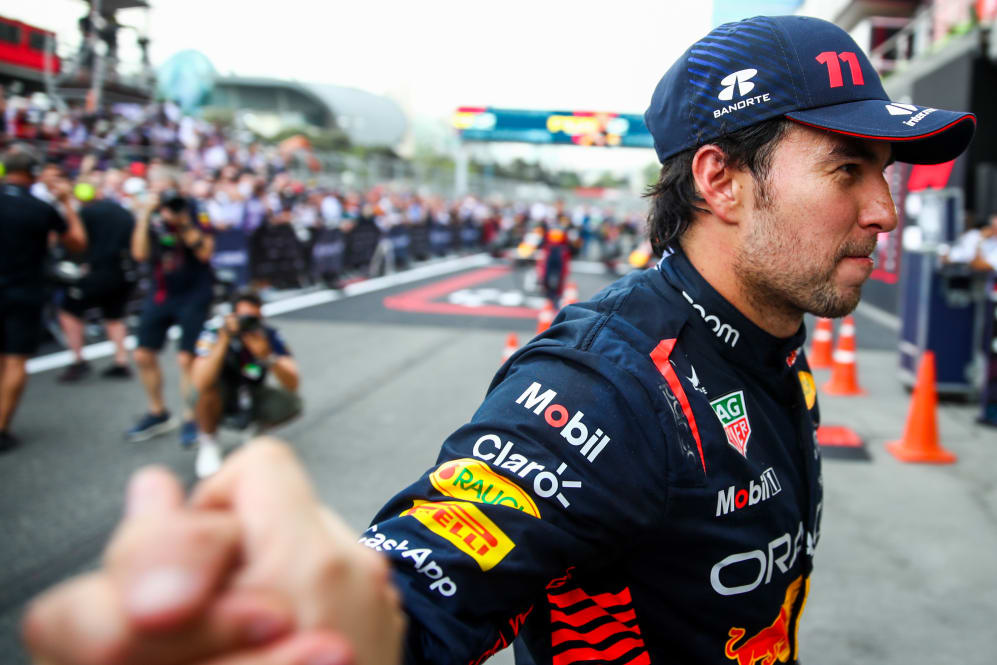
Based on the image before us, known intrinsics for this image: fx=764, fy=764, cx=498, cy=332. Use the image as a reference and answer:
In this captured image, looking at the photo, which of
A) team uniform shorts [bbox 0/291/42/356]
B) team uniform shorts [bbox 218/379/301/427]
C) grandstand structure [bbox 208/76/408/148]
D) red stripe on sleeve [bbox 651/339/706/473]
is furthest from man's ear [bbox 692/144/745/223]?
grandstand structure [bbox 208/76/408/148]

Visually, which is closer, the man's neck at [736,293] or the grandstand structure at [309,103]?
the man's neck at [736,293]

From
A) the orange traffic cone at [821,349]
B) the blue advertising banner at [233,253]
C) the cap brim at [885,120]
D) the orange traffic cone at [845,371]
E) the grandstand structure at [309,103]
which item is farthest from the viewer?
the grandstand structure at [309,103]

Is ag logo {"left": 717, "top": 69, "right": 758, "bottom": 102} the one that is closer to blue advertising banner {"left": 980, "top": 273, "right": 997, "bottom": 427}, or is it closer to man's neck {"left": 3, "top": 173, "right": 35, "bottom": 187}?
man's neck {"left": 3, "top": 173, "right": 35, "bottom": 187}

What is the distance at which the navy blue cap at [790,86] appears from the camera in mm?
1331

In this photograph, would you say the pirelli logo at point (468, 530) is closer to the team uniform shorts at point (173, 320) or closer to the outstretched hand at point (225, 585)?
the outstretched hand at point (225, 585)

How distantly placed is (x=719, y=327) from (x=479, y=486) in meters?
0.59

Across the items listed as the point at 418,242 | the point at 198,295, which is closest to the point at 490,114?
the point at 418,242

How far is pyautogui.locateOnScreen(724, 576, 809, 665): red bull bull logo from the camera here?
1260 millimetres

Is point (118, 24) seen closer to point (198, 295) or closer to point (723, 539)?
point (198, 295)

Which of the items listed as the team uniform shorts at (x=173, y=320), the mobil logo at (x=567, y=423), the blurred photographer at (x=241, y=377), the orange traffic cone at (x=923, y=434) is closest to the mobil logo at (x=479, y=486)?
the mobil logo at (x=567, y=423)

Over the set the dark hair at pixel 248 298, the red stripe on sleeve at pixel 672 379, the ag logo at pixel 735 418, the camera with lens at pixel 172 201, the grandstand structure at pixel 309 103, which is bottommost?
the dark hair at pixel 248 298

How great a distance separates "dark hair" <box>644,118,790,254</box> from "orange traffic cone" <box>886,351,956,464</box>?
4.82 metres

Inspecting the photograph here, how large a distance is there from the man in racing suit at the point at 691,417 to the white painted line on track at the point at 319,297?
605 centimetres

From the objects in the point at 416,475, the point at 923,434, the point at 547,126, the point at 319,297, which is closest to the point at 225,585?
the point at 416,475
